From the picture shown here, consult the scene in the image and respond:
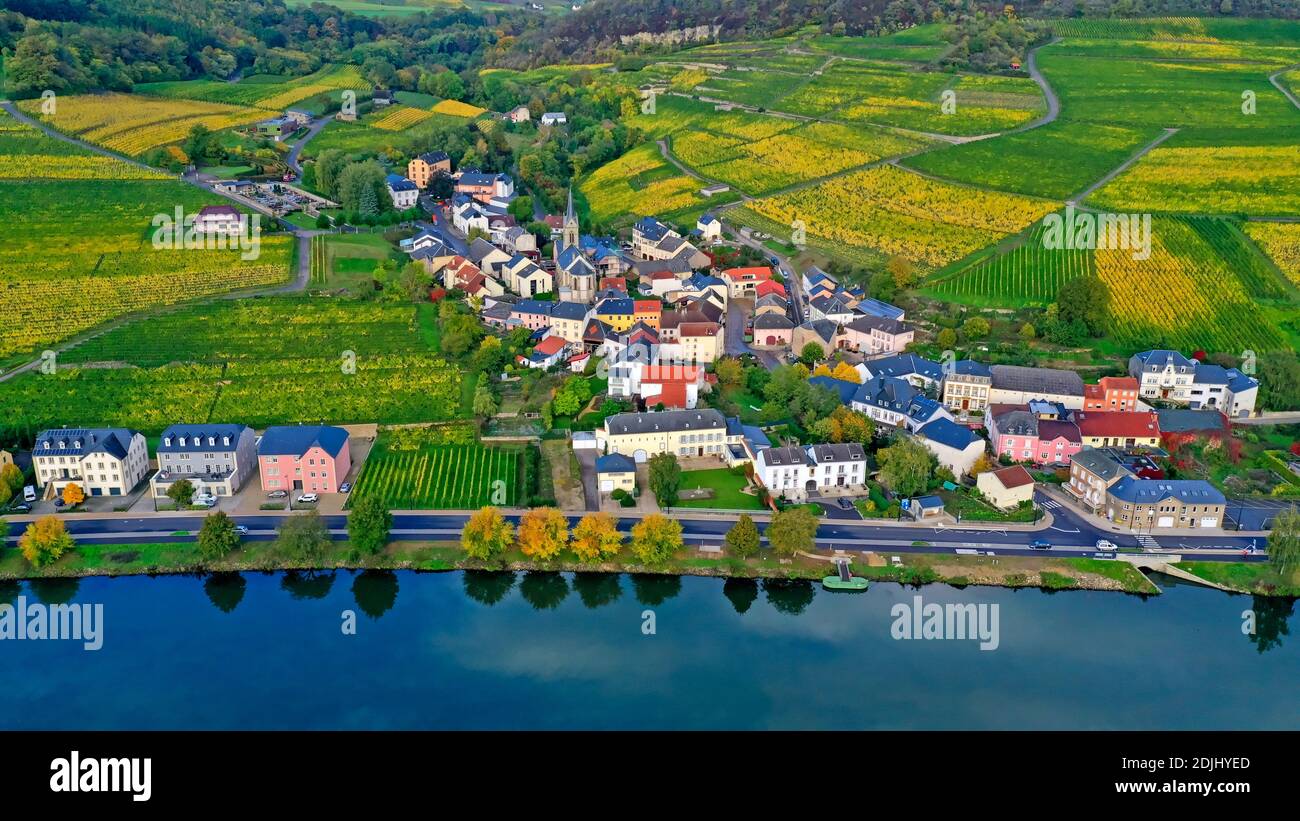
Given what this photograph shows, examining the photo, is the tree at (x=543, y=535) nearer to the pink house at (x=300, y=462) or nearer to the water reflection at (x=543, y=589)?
the water reflection at (x=543, y=589)

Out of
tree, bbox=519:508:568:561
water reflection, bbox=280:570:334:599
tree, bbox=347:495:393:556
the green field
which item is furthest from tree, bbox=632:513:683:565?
the green field

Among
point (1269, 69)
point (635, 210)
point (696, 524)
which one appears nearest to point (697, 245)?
point (635, 210)

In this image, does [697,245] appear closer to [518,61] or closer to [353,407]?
[353,407]

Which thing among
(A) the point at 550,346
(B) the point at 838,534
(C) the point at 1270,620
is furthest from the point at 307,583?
(C) the point at 1270,620

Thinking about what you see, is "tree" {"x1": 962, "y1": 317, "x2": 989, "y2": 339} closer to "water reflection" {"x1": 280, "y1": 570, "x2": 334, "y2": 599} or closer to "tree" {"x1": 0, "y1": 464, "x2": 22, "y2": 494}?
"water reflection" {"x1": 280, "y1": 570, "x2": 334, "y2": 599}

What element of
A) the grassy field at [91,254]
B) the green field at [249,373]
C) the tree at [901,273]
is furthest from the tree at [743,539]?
the grassy field at [91,254]

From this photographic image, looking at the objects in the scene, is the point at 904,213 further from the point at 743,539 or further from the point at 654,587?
the point at 654,587
